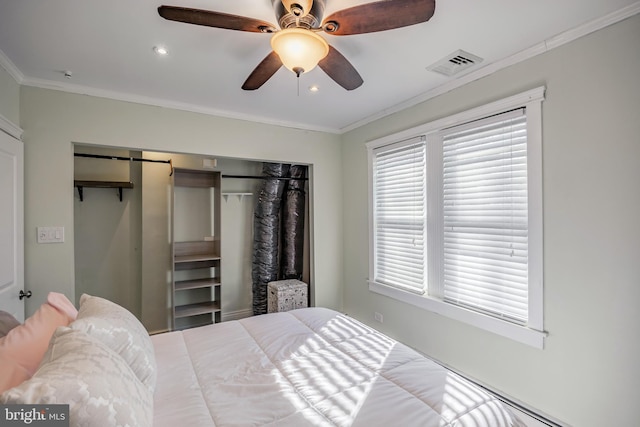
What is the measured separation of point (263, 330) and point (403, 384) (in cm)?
101

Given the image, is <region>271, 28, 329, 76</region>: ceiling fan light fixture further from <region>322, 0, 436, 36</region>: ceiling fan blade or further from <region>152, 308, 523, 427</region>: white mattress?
<region>152, 308, 523, 427</region>: white mattress

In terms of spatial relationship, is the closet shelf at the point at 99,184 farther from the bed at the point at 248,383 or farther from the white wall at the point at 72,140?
the bed at the point at 248,383

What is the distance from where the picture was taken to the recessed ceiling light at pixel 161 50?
194cm

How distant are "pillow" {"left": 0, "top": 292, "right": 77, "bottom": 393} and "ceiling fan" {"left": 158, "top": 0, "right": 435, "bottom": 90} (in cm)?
145

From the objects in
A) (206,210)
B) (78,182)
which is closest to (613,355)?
(206,210)

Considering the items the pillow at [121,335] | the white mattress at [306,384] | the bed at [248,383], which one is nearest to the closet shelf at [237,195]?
the white mattress at [306,384]

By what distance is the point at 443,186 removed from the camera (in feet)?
8.66

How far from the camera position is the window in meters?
2.04

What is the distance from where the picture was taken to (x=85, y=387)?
796 millimetres

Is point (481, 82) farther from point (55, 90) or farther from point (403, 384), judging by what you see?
point (55, 90)

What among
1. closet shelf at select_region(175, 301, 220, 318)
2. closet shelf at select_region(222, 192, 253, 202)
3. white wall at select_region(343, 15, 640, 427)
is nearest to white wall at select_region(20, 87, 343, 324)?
closet shelf at select_region(175, 301, 220, 318)

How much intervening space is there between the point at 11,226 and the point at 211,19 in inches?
82.4

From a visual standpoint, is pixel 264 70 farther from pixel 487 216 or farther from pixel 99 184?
pixel 99 184

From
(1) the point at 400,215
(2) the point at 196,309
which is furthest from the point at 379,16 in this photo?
(2) the point at 196,309
